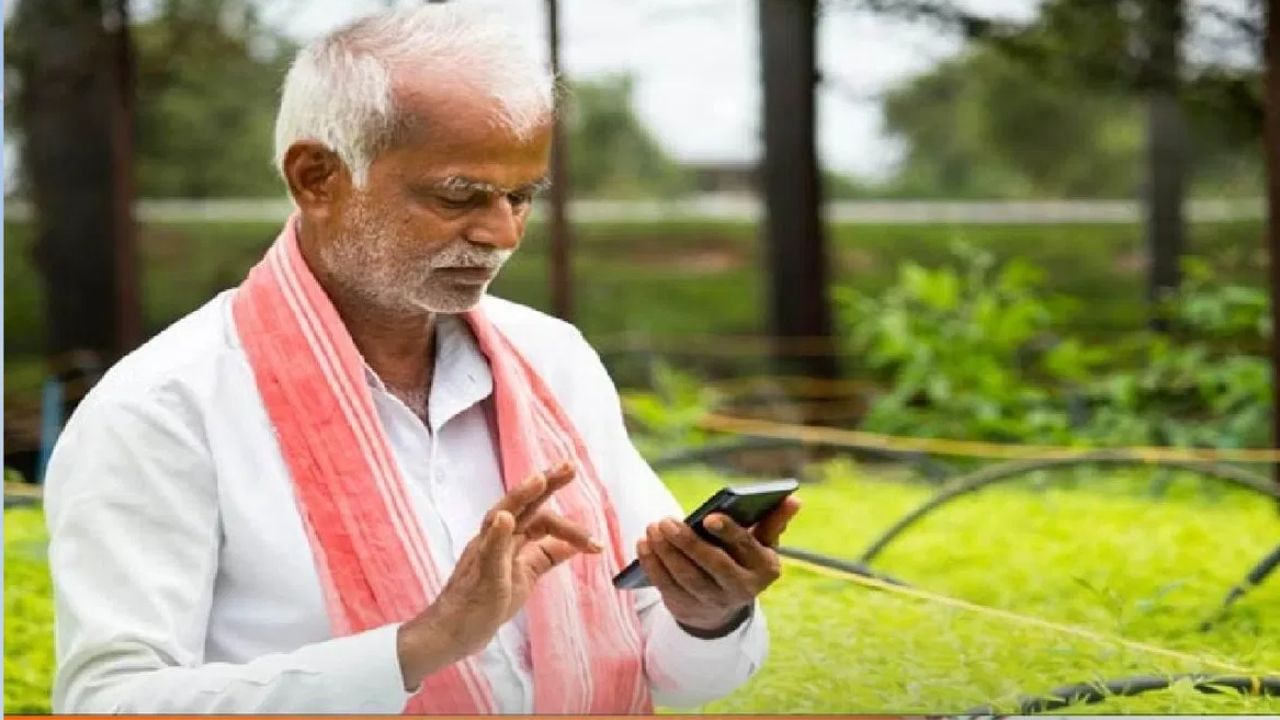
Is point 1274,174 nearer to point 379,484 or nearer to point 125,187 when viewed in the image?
point 125,187

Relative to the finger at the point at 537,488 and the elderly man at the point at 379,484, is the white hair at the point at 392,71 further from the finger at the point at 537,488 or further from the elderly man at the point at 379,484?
the finger at the point at 537,488

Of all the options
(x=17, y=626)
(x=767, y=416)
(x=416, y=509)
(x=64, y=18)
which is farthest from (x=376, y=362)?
(x=767, y=416)

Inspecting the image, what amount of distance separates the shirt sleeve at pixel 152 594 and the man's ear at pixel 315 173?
212mm

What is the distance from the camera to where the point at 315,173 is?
5.41ft

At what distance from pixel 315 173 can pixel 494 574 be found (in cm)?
40

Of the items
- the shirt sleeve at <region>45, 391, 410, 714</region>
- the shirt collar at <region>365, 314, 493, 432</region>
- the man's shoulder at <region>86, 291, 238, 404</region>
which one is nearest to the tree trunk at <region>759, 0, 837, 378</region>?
A: the shirt collar at <region>365, 314, 493, 432</region>

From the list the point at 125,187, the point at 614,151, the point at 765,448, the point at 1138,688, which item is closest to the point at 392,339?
the point at 1138,688

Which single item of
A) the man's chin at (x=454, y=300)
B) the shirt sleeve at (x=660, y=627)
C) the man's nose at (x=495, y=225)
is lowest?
the shirt sleeve at (x=660, y=627)

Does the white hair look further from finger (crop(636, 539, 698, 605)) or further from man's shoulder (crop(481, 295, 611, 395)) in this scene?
finger (crop(636, 539, 698, 605))

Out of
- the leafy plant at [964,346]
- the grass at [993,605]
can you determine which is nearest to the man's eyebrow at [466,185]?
the grass at [993,605]

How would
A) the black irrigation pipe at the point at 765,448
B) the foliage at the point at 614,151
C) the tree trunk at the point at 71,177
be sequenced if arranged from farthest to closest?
the foliage at the point at 614,151 → the tree trunk at the point at 71,177 → the black irrigation pipe at the point at 765,448

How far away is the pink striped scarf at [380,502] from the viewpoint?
1663 mm

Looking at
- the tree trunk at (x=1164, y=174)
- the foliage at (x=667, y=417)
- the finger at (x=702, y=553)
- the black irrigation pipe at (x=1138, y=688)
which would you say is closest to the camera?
the finger at (x=702, y=553)

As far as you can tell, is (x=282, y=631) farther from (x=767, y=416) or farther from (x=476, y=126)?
(x=767, y=416)
